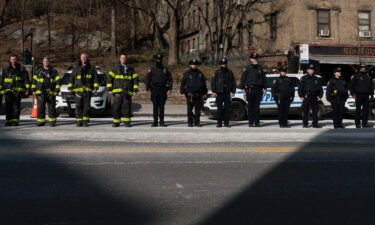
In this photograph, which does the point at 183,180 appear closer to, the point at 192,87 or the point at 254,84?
the point at 192,87

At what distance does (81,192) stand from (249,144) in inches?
170

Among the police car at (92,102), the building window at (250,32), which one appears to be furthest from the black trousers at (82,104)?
the building window at (250,32)

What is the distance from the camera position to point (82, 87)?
11.0 m

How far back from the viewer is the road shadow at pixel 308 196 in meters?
4.24

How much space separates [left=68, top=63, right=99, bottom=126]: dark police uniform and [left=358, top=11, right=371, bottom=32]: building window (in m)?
25.3

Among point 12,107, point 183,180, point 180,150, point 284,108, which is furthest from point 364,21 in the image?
point 183,180

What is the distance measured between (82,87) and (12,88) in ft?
6.33

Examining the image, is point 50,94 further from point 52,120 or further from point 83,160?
point 83,160

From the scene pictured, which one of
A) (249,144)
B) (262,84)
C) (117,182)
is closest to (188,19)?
(262,84)

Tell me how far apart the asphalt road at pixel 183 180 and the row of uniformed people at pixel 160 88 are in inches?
76.4

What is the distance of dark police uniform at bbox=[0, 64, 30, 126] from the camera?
37.1 feet

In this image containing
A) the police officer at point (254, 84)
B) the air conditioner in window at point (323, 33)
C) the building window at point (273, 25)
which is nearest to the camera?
the police officer at point (254, 84)

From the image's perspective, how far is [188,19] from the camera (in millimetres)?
50344

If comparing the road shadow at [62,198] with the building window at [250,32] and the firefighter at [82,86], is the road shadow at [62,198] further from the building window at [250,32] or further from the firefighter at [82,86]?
the building window at [250,32]
